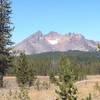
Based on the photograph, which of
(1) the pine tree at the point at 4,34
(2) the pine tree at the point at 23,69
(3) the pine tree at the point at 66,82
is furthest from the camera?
(2) the pine tree at the point at 23,69

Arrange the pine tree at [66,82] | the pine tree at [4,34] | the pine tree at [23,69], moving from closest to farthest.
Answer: the pine tree at [66,82] < the pine tree at [4,34] < the pine tree at [23,69]

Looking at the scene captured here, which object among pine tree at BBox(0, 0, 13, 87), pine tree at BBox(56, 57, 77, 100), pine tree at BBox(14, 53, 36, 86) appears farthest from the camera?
pine tree at BBox(14, 53, 36, 86)

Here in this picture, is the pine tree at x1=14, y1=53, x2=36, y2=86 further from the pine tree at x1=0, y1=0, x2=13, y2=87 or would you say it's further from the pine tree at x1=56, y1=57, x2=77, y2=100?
the pine tree at x1=56, y1=57, x2=77, y2=100

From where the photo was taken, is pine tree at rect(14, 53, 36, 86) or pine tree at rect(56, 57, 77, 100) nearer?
pine tree at rect(56, 57, 77, 100)

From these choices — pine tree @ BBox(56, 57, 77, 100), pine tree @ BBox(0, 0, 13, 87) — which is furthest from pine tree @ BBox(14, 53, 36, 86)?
pine tree @ BBox(56, 57, 77, 100)

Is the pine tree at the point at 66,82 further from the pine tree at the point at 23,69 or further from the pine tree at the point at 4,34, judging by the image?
the pine tree at the point at 23,69

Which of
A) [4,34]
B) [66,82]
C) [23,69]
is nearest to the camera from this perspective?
[66,82]

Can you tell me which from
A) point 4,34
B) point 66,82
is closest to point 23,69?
point 4,34

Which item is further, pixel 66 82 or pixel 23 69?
pixel 23 69

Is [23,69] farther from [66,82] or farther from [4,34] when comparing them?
[66,82]

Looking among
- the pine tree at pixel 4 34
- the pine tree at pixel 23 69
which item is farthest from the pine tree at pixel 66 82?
the pine tree at pixel 23 69

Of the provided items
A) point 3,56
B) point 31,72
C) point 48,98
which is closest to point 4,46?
point 3,56

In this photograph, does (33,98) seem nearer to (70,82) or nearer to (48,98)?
(48,98)

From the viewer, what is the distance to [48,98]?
23.8m
